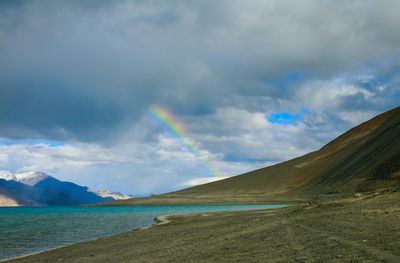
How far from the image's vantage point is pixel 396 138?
5157 inches

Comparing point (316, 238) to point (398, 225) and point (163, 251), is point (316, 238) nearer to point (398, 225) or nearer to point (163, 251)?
point (398, 225)

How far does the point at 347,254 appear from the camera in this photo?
15125 millimetres

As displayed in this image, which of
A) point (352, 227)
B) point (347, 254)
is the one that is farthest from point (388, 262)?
point (352, 227)

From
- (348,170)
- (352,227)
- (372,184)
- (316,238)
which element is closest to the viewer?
(316,238)

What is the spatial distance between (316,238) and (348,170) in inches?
5482

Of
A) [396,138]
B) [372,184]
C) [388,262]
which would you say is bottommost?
[388,262]

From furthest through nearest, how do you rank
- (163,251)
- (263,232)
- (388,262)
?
1. (263,232)
2. (163,251)
3. (388,262)

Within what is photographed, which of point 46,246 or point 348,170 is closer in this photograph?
point 46,246

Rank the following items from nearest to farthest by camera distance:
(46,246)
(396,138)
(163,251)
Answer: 1. (163,251)
2. (46,246)
3. (396,138)

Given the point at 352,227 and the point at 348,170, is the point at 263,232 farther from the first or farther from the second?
the point at 348,170

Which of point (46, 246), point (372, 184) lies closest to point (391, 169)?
point (372, 184)

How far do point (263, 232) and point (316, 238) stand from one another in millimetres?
6356

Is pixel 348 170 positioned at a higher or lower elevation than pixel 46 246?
higher

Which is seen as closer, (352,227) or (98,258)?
(352,227)
